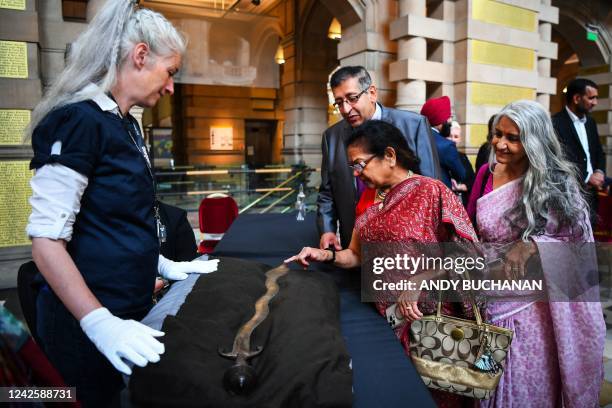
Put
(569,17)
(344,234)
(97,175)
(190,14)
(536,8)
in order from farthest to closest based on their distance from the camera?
(190,14) < (569,17) < (536,8) < (344,234) < (97,175)

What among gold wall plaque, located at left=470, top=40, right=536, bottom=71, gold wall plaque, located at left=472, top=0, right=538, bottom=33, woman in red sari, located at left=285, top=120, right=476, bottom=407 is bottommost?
woman in red sari, located at left=285, top=120, right=476, bottom=407

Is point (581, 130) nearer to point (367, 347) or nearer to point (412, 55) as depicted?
point (412, 55)

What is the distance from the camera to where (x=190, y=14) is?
11117 mm

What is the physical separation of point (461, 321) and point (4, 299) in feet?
14.5

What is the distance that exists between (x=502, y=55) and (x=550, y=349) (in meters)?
6.63

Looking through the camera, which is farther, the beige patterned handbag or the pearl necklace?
the pearl necklace

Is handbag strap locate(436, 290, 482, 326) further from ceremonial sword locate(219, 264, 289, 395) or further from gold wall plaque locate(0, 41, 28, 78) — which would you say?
gold wall plaque locate(0, 41, 28, 78)

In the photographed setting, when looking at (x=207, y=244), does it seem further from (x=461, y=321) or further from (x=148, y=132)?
(x=148, y=132)

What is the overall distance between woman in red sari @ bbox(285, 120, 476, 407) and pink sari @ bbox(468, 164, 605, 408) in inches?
9.6

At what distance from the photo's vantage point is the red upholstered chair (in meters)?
4.05

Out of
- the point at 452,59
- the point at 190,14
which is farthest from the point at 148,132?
the point at 452,59

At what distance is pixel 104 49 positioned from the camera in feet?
3.77

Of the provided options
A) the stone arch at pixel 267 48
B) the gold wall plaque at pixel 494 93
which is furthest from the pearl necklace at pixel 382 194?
the stone arch at pixel 267 48

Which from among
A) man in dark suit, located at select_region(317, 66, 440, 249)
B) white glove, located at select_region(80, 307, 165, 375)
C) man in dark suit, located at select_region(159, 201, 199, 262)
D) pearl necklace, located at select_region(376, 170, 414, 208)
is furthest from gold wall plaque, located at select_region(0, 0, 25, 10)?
white glove, located at select_region(80, 307, 165, 375)
